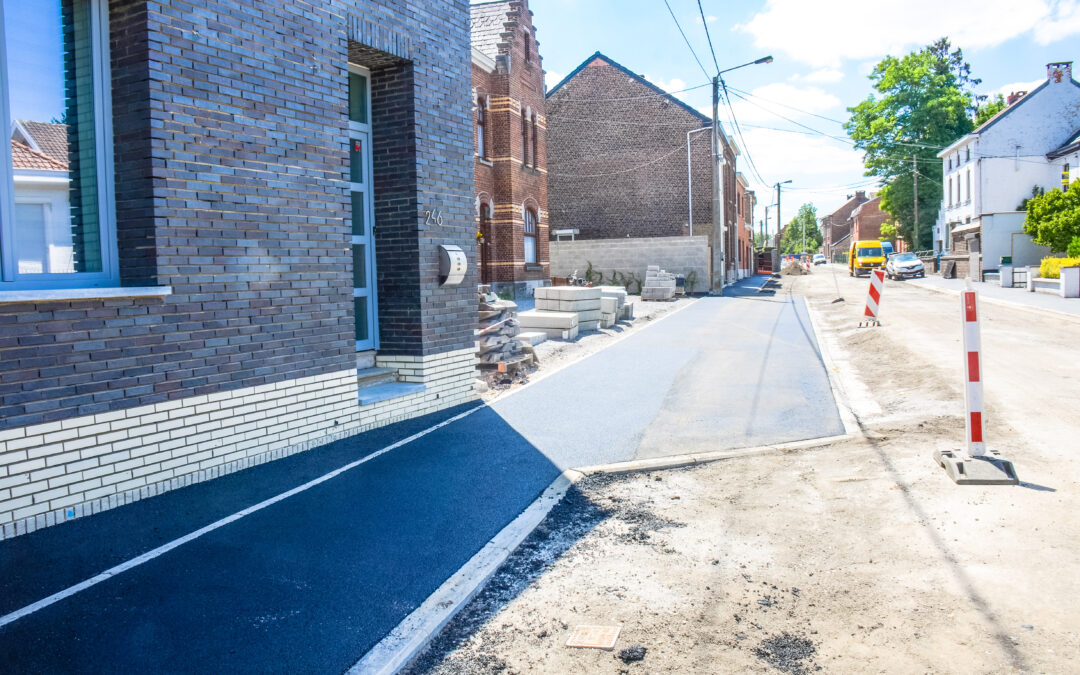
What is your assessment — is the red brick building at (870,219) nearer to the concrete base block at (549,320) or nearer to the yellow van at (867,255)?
the yellow van at (867,255)

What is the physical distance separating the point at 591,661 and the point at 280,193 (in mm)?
4610

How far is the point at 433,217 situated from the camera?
27.3 ft

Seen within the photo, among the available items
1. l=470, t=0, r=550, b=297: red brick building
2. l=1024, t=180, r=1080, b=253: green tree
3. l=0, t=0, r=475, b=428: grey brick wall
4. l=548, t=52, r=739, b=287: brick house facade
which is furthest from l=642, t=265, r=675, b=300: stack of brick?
l=0, t=0, r=475, b=428: grey brick wall

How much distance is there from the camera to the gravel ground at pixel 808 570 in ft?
10.6

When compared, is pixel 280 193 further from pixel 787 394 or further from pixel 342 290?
pixel 787 394

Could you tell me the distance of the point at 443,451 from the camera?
6699mm

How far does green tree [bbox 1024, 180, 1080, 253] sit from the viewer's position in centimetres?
2712

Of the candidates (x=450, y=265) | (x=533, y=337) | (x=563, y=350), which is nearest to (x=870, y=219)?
(x=563, y=350)

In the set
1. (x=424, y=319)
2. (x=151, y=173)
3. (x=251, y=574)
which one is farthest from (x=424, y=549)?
(x=424, y=319)

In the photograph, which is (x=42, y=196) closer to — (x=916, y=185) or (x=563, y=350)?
(x=563, y=350)

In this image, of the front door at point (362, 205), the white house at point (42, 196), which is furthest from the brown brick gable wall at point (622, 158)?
the white house at point (42, 196)

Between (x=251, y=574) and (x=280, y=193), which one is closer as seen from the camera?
(x=251, y=574)

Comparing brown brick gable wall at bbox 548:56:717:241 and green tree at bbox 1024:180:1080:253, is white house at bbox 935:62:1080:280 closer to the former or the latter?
green tree at bbox 1024:180:1080:253

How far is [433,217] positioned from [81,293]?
4138mm
